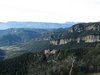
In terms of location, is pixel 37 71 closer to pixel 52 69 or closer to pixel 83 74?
pixel 52 69

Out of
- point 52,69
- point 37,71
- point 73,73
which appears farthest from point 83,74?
point 37,71

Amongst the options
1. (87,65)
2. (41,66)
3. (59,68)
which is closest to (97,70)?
(87,65)

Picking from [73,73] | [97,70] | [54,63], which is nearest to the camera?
[73,73]

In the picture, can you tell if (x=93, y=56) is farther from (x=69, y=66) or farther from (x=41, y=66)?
(x=41, y=66)

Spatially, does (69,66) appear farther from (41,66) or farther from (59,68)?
(41,66)

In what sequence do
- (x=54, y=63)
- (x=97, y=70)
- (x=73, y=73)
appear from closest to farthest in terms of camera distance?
(x=73, y=73)
(x=97, y=70)
(x=54, y=63)

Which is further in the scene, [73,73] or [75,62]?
[75,62]

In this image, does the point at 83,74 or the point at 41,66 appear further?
the point at 41,66
